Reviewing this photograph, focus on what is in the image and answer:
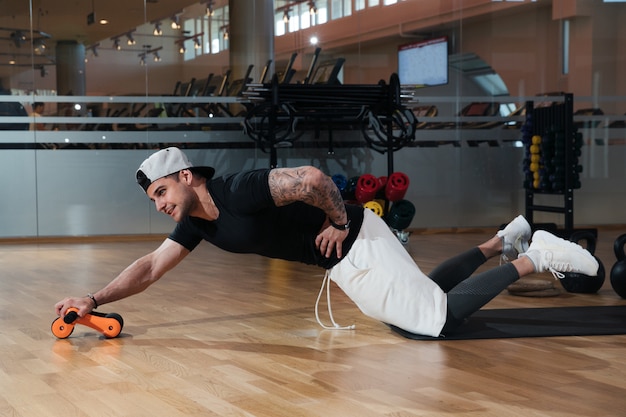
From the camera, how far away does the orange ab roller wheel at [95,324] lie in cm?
312

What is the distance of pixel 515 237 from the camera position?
330 cm

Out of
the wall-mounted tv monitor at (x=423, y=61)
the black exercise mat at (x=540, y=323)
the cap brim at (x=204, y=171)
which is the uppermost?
the wall-mounted tv monitor at (x=423, y=61)

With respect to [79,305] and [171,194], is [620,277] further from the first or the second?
[79,305]

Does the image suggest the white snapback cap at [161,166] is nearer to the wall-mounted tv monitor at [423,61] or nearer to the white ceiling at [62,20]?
the white ceiling at [62,20]

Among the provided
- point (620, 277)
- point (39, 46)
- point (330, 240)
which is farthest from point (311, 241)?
point (39, 46)

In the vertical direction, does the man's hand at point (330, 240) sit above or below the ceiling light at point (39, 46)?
below

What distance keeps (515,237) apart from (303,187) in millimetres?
1062

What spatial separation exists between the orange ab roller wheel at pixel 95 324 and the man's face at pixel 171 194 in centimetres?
64

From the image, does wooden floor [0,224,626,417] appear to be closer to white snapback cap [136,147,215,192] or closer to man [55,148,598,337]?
man [55,148,598,337]

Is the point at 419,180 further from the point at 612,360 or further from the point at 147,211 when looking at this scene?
the point at 612,360

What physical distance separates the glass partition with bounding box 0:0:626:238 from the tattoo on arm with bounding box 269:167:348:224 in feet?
15.9

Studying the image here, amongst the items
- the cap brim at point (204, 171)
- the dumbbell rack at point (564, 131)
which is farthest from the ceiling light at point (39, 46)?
the cap brim at point (204, 171)

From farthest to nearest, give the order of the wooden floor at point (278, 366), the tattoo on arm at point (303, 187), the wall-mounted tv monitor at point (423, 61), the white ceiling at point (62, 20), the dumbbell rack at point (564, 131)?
the wall-mounted tv monitor at point (423, 61) < the white ceiling at point (62, 20) < the dumbbell rack at point (564, 131) < the tattoo on arm at point (303, 187) < the wooden floor at point (278, 366)

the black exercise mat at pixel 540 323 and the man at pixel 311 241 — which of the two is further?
the black exercise mat at pixel 540 323
